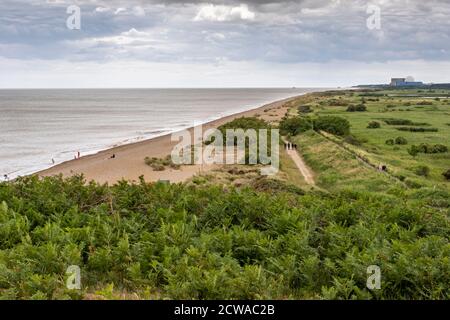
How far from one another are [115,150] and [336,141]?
25477 millimetres

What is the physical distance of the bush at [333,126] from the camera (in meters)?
63.0

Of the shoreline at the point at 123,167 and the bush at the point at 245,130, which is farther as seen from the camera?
the bush at the point at 245,130

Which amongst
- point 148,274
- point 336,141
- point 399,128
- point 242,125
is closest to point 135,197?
point 148,274

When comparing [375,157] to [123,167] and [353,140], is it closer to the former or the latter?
[353,140]

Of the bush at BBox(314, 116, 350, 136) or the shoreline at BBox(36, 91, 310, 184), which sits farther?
the bush at BBox(314, 116, 350, 136)

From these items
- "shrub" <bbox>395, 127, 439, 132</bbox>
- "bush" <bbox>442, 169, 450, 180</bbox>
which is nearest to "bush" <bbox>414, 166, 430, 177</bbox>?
"bush" <bbox>442, 169, 450, 180</bbox>

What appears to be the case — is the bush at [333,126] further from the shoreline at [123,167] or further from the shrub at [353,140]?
the shoreline at [123,167]

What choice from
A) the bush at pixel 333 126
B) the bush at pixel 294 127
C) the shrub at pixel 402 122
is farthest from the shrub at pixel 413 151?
the shrub at pixel 402 122

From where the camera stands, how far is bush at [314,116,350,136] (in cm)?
6299

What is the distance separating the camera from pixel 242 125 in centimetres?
6328

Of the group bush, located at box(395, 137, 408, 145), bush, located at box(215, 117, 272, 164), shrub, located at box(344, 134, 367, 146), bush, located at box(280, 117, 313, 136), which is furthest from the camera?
bush, located at box(280, 117, 313, 136)

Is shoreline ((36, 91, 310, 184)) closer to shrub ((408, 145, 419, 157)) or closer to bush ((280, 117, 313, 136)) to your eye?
bush ((280, 117, 313, 136))

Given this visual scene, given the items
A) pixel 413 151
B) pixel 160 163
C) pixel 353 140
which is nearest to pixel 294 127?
pixel 353 140
